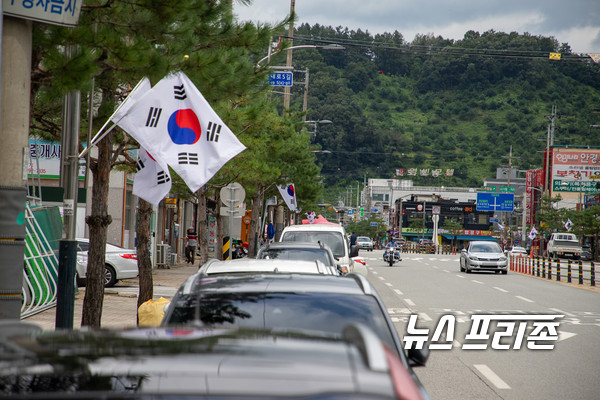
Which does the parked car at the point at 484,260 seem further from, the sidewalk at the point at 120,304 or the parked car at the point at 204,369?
the parked car at the point at 204,369

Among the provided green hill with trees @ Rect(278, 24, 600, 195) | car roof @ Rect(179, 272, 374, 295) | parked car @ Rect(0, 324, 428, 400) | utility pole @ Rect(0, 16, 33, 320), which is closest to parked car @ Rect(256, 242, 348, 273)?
utility pole @ Rect(0, 16, 33, 320)

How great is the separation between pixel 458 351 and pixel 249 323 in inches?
281

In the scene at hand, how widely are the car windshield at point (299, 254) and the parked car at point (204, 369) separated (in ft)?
37.8

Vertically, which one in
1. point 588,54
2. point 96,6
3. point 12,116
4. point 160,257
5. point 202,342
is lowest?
point 160,257

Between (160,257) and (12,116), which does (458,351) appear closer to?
(12,116)

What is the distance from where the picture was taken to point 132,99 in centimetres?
959

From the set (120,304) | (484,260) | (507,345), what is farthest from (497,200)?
(507,345)

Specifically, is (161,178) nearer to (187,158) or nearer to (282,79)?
(187,158)

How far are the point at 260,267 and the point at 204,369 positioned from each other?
161 inches

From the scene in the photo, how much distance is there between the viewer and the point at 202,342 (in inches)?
101

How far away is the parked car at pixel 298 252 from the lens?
1416 cm

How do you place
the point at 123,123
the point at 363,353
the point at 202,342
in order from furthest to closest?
the point at 123,123, the point at 202,342, the point at 363,353

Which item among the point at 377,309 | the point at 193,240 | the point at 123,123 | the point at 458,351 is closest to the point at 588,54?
the point at 193,240

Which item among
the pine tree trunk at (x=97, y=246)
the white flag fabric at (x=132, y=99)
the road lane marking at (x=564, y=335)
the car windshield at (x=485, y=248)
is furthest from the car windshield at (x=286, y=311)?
the car windshield at (x=485, y=248)
